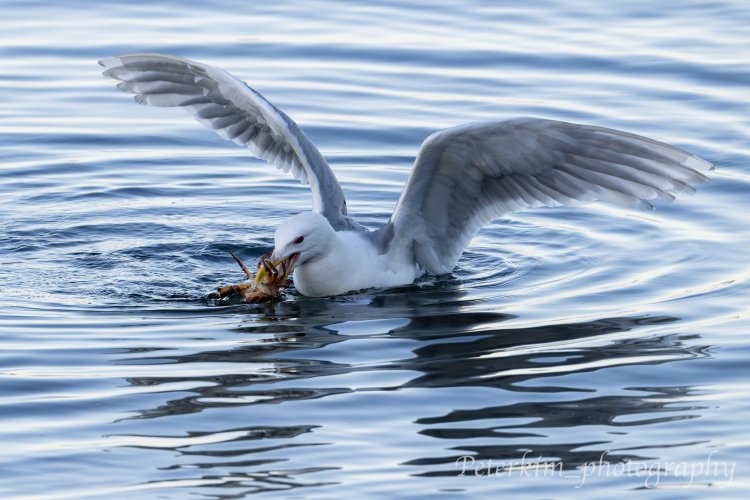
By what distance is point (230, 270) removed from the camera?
36.6 ft

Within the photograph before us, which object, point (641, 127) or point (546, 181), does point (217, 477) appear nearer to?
point (546, 181)

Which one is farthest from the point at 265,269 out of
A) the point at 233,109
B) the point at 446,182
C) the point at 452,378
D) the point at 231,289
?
the point at 233,109

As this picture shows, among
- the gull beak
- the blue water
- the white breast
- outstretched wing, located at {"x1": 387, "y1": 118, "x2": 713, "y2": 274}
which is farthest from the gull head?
outstretched wing, located at {"x1": 387, "y1": 118, "x2": 713, "y2": 274}

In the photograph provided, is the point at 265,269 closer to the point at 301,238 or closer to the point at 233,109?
the point at 301,238

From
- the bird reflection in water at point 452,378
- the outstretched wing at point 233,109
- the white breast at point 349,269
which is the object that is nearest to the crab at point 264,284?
the bird reflection in water at point 452,378

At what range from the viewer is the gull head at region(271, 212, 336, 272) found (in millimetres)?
10242

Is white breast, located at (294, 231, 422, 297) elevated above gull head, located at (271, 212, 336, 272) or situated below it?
below

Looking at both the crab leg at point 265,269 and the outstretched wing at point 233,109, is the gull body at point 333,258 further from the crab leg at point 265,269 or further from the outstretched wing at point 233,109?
the outstretched wing at point 233,109

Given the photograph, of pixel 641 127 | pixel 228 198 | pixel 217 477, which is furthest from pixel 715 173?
pixel 217 477

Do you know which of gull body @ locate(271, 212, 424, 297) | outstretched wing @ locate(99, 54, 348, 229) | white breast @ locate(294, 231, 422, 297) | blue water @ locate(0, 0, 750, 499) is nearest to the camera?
blue water @ locate(0, 0, 750, 499)

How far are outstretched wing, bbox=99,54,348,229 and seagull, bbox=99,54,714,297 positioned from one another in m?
0.01

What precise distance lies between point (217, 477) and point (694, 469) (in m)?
2.27

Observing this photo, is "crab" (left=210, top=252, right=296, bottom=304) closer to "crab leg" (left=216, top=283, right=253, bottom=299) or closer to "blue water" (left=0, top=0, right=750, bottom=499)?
"crab leg" (left=216, top=283, right=253, bottom=299)

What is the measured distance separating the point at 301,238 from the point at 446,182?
3.56ft
